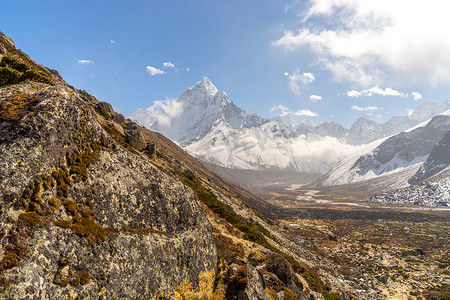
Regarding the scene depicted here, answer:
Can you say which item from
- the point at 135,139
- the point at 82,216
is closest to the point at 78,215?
the point at 82,216

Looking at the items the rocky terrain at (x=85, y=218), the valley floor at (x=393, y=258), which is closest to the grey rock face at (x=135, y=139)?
the rocky terrain at (x=85, y=218)

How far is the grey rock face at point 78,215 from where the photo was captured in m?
5.22

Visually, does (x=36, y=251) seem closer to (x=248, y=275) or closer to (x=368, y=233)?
(x=248, y=275)

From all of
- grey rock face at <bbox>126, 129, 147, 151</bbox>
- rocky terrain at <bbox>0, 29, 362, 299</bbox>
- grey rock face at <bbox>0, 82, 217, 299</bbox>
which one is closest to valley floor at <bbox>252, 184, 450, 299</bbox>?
rocky terrain at <bbox>0, 29, 362, 299</bbox>

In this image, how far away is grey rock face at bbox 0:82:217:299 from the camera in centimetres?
522

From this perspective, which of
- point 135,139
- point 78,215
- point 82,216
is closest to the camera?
point 78,215

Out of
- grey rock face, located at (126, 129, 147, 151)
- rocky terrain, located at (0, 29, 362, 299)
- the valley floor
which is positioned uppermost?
grey rock face, located at (126, 129, 147, 151)

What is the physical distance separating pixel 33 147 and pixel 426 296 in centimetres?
5438

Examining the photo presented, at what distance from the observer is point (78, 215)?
6.70 metres

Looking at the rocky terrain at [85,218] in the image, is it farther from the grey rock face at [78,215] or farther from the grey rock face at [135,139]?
the grey rock face at [135,139]

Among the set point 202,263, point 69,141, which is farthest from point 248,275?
point 69,141

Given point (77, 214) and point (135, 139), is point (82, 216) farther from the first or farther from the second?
point (135, 139)

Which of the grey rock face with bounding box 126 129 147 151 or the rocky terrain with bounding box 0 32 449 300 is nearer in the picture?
the rocky terrain with bounding box 0 32 449 300

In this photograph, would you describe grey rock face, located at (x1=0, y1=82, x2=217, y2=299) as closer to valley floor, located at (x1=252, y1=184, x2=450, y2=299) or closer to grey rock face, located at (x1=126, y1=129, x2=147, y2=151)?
grey rock face, located at (x1=126, y1=129, x2=147, y2=151)
